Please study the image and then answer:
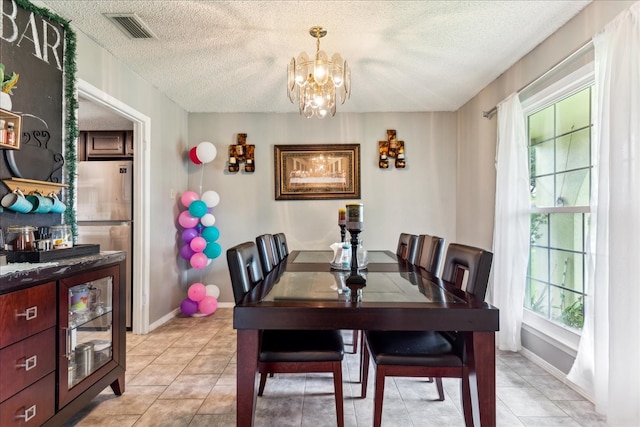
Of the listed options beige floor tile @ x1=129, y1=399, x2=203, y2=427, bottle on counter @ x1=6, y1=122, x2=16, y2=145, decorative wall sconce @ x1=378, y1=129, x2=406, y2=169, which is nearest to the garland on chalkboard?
bottle on counter @ x1=6, y1=122, x2=16, y2=145

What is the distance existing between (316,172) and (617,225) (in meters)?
2.93

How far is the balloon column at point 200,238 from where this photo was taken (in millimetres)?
3645

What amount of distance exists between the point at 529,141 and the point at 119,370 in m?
3.52

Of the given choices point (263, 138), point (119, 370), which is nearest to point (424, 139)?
point (263, 138)

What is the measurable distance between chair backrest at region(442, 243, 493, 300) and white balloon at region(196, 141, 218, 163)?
9.76 ft

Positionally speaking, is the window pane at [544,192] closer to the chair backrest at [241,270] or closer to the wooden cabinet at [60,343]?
the chair backrest at [241,270]

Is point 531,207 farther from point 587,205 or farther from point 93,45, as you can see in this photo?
point 93,45

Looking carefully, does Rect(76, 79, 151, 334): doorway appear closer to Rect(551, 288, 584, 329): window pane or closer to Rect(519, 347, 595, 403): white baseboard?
Rect(519, 347, 595, 403): white baseboard

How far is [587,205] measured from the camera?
2.21 metres

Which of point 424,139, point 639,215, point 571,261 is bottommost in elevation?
point 571,261

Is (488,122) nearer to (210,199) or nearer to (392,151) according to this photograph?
(392,151)

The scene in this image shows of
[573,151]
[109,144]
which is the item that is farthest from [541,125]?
[109,144]

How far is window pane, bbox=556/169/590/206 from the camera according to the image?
7.37 ft

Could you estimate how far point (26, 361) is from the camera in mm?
1384
